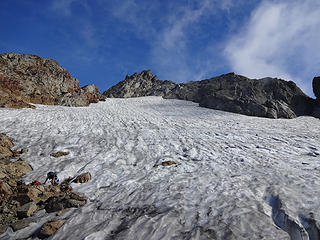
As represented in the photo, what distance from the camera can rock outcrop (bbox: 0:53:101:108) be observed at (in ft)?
71.6

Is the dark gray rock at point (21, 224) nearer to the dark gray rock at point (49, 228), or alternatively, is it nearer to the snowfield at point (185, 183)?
the snowfield at point (185, 183)

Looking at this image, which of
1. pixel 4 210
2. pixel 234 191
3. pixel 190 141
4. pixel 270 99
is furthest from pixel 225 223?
pixel 270 99

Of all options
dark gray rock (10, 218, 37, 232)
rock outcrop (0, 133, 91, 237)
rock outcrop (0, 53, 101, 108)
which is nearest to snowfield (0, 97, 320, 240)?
dark gray rock (10, 218, 37, 232)

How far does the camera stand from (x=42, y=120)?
1437cm

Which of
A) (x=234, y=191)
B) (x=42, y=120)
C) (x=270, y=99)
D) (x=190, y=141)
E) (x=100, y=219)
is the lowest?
(x=100, y=219)

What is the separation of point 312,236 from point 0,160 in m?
9.79

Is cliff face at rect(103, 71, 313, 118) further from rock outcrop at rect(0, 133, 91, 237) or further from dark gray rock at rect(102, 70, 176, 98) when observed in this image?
dark gray rock at rect(102, 70, 176, 98)

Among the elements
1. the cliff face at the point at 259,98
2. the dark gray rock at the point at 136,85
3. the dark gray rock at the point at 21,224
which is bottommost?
the dark gray rock at the point at 21,224

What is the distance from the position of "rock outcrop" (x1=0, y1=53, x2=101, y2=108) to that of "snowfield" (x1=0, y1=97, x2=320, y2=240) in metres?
13.2

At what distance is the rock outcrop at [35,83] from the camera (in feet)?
71.6

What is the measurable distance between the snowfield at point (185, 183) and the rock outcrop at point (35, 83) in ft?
43.2

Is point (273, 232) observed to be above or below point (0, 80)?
below

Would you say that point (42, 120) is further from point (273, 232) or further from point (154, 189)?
point (273, 232)

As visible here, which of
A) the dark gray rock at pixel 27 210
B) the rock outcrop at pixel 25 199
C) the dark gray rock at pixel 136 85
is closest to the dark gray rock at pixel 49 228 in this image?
the rock outcrop at pixel 25 199
